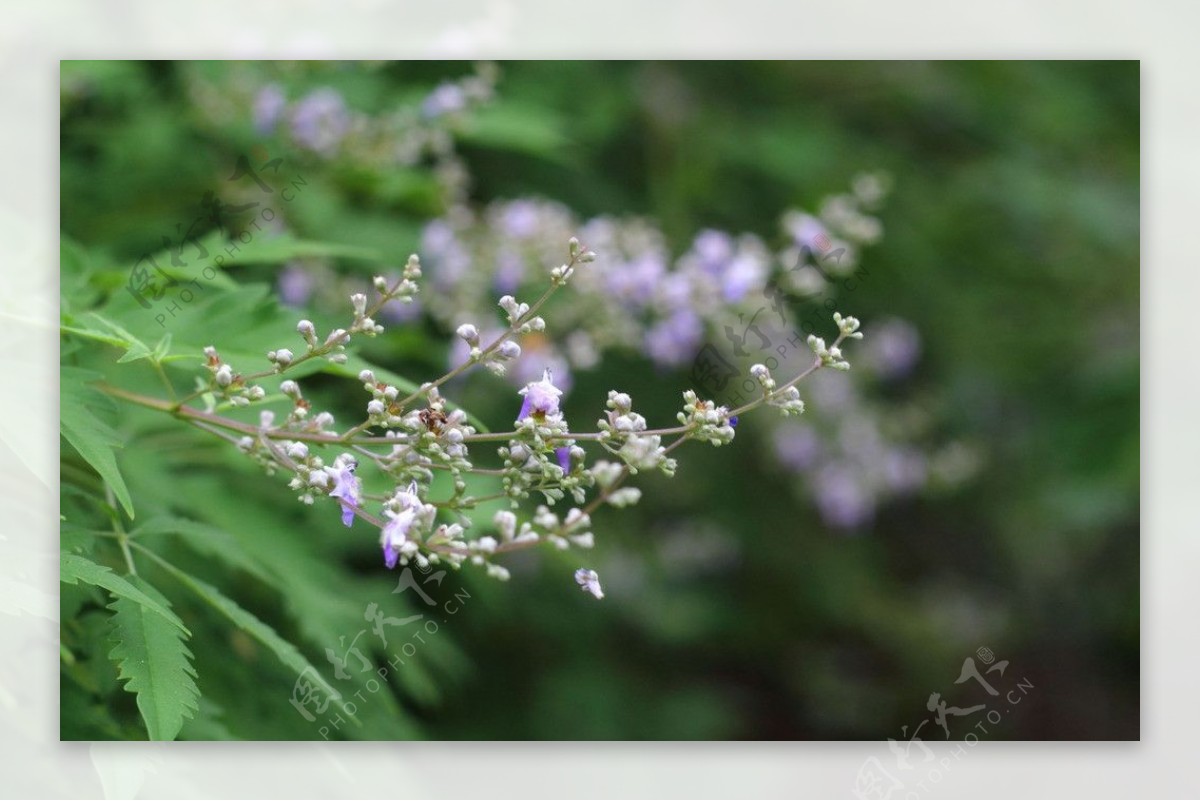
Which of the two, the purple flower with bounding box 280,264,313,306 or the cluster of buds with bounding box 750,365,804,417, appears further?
the purple flower with bounding box 280,264,313,306

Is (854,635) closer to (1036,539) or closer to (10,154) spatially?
(1036,539)

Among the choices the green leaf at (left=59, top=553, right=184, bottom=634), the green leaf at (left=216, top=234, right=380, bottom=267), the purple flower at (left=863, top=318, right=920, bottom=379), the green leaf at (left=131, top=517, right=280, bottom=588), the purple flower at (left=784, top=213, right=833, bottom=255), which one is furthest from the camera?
the purple flower at (left=863, top=318, right=920, bottom=379)

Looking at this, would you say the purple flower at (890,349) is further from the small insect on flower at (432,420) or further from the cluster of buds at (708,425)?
the small insect on flower at (432,420)


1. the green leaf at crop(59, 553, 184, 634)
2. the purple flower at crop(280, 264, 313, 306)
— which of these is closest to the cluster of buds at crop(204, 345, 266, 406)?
the green leaf at crop(59, 553, 184, 634)

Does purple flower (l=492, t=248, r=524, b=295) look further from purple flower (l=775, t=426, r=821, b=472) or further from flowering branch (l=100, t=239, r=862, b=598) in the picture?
purple flower (l=775, t=426, r=821, b=472)

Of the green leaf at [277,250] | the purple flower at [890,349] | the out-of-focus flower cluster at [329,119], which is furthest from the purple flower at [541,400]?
the purple flower at [890,349]

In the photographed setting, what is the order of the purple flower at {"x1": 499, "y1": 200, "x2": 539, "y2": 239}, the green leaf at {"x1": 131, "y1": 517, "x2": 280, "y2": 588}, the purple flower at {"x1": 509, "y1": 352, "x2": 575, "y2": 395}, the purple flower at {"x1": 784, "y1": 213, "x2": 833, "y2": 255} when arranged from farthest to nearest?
1. the purple flower at {"x1": 499, "y1": 200, "x2": 539, "y2": 239}
2. the purple flower at {"x1": 784, "y1": 213, "x2": 833, "y2": 255}
3. the purple flower at {"x1": 509, "y1": 352, "x2": 575, "y2": 395}
4. the green leaf at {"x1": 131, "y1": 517, "x2": 280, "y2": 588}

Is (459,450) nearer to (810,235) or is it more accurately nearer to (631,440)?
(631,440)
